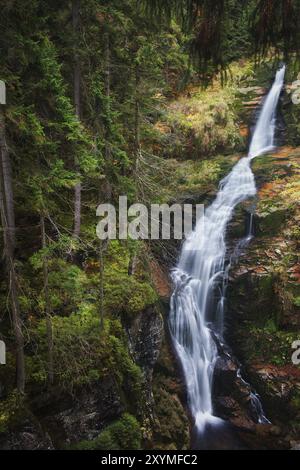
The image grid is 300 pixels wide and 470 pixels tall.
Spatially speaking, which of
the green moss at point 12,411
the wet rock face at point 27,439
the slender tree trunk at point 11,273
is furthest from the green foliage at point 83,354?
the wet rock face at point 27,439

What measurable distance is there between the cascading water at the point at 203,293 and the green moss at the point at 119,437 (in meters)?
3.09

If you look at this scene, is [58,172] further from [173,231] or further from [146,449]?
[173,231]

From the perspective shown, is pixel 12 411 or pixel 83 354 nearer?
pixel 12 411

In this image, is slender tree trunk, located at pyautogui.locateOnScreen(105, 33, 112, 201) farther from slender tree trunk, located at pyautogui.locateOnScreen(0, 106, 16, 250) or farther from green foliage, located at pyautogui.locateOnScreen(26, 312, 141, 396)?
green foliage, located at pyautogui.locateOnScreen(26, 312, 141, 396)

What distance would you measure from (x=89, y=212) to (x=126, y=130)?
2.98 meters

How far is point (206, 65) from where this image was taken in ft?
14.7

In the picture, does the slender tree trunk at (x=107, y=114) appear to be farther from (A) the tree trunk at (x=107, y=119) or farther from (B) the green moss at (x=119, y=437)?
(B) the green moss at (x=119, y=437)

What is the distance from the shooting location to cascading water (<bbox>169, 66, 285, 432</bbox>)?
13.0 m

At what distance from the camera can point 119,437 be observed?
9.45 m

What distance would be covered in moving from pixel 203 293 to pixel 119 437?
21.0 ft

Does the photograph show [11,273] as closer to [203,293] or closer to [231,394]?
[203,293]

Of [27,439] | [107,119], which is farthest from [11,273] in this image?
[107,119]

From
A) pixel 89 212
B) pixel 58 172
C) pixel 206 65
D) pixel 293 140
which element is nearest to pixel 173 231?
pixel 89 212
